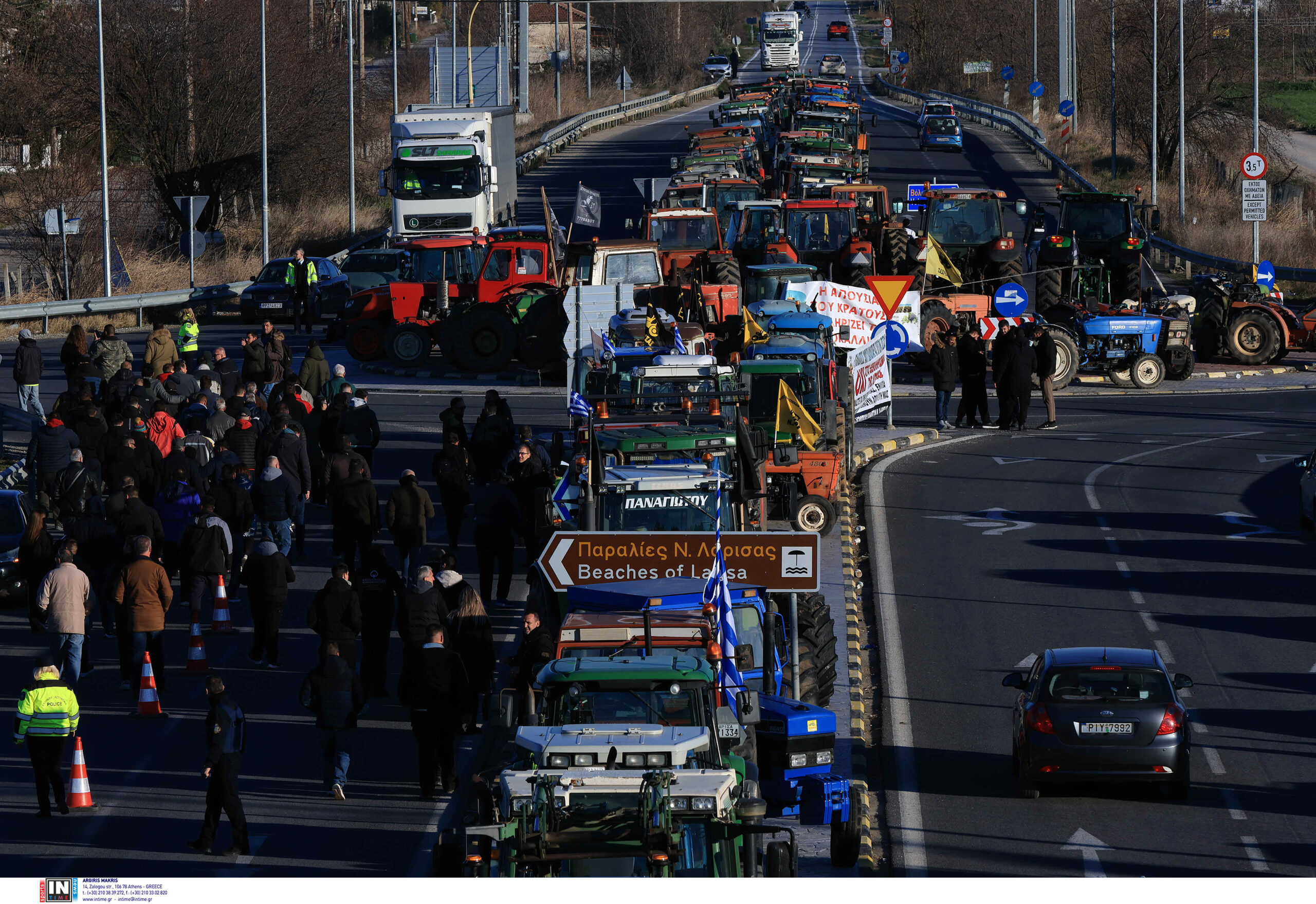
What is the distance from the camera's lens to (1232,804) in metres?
14.2

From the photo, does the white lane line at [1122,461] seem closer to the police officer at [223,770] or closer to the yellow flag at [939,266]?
the yellow flag at [939,266]

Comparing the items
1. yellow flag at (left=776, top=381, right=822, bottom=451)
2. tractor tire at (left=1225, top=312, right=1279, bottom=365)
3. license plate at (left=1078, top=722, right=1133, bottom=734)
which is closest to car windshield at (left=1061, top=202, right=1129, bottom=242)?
tractor tire at (left=1225, top=312, right=1279, bottom=365)

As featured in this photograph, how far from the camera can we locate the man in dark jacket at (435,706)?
14211mm

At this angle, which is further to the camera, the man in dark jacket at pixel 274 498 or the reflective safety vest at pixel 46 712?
the man in dark jacket at pixel 274 498

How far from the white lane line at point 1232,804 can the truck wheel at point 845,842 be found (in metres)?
3.26

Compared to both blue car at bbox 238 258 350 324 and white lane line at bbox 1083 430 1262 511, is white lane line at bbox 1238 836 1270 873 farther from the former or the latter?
blue car at bbox 238 258 350 324

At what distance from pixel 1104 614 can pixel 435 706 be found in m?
8.61

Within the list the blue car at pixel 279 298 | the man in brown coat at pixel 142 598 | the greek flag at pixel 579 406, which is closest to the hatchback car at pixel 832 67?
the blue car at pixel 279 298

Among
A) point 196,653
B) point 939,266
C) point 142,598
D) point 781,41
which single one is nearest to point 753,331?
point 939,266

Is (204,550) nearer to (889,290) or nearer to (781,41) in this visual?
(889,290)

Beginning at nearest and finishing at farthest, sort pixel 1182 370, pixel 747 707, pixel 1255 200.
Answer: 1. pixel 747 707
2. pixel 1182 370
3. pixel 1255 200

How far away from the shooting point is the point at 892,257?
37.2 meters

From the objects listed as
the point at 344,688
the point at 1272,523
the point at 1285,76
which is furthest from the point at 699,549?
the point at 1285,76

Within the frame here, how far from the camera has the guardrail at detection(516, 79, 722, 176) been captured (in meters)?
72.6
